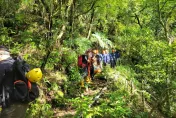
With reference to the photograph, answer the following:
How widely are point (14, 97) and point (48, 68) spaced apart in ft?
15.1

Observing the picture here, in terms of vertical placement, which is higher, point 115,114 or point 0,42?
point 0,42

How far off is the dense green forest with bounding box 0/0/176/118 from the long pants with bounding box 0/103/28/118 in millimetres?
1214

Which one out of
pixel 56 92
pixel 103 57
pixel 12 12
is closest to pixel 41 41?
pixel 56 92

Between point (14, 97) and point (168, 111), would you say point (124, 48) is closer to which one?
point (168, 111)

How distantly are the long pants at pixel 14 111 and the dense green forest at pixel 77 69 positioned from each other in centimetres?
121

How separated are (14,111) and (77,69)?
17.8ft

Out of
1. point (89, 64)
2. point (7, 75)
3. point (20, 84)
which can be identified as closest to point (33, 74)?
point (20, 84)

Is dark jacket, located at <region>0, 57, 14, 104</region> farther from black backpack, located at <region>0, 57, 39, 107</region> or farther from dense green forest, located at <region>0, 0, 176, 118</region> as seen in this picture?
dense green forest, located at <region>0, 0, 176, 118</region>

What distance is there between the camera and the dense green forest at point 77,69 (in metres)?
6.14

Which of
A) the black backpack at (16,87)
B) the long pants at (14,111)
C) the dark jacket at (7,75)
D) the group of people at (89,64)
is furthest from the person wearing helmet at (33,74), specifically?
the group of people at (89,64)

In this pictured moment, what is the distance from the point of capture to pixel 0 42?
7879mm

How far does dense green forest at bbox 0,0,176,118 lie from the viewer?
20.1 ft

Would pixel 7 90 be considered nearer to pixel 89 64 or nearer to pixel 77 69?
pixel 77 69

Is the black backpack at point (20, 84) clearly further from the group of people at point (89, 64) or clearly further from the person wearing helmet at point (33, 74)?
the group of people at point (89, 64)
